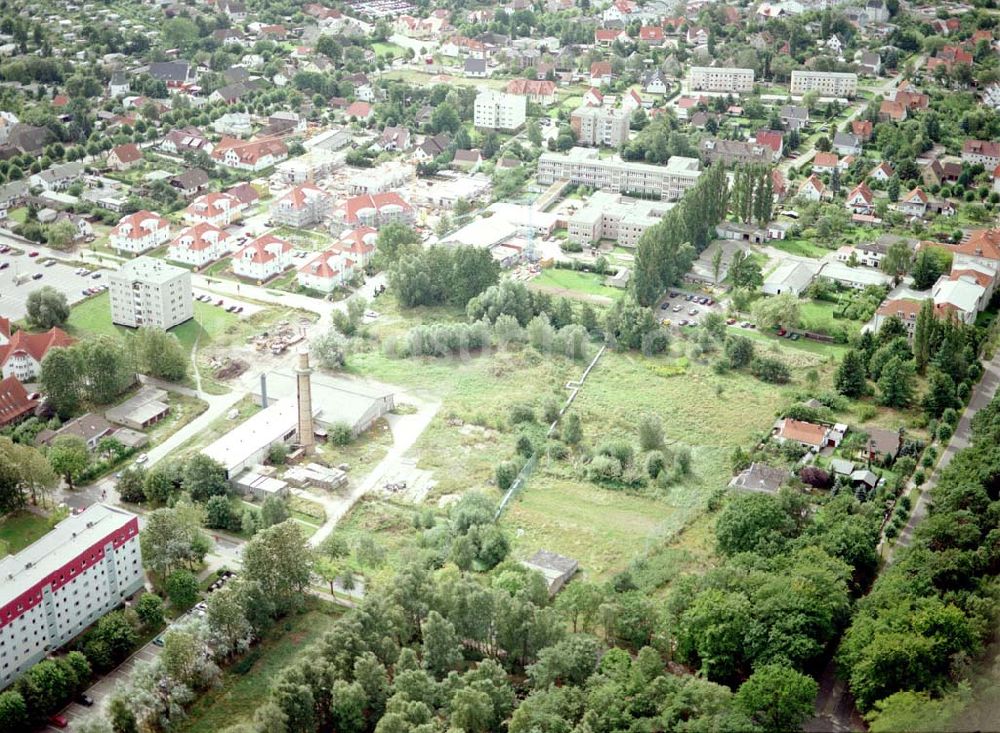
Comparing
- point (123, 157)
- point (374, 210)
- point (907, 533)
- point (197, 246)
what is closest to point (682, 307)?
point (374, 210)

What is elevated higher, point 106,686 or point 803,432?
point 803,432

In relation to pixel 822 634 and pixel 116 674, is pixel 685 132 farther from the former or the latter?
pixel 116 674

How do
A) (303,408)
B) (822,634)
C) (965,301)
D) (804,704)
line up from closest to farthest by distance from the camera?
(804,704)
(822,634)
(303,408)
(965,301)

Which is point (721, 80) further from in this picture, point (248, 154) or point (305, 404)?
point (305, 404)

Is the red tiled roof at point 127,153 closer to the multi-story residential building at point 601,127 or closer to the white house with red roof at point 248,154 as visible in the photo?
the white house with red roof at point 248,154

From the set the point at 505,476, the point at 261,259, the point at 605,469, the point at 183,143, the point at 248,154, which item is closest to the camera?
the point at 505,476

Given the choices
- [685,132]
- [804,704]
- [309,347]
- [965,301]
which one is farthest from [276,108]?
[804,704]
